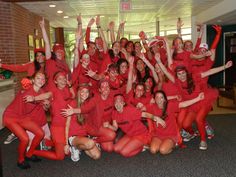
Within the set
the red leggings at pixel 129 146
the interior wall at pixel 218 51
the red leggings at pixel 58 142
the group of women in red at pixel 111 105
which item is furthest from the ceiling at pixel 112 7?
the red leggings at pixel 58 142

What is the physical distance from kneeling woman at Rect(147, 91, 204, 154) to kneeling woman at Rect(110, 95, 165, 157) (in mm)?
125

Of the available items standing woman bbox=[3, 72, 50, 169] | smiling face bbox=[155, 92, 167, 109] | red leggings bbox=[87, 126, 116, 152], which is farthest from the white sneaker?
smiling face bbox=[155, 92, 167, 109]

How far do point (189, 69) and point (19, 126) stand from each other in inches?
107

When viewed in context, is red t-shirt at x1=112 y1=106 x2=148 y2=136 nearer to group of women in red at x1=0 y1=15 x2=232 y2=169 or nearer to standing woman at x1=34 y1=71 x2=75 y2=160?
group of women in red at x1=0 y1=15 x2=232 y2=169

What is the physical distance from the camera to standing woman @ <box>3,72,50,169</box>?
12.2 ft

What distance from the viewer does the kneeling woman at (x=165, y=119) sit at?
4141 millimetres

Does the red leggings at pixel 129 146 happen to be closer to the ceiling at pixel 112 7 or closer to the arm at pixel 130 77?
the arm at pixel 130 77

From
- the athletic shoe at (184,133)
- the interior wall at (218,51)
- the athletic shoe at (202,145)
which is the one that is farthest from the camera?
the interior wall at (218,51)

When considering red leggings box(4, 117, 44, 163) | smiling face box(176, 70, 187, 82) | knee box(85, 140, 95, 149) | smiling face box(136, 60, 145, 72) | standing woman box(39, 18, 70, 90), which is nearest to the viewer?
red leggings box(4, 117, 44, 163)

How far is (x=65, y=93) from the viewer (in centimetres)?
403

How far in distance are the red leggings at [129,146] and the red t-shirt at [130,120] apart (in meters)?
0.09

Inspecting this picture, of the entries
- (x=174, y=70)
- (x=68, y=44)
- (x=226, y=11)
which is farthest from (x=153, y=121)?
(x=68, y=44)

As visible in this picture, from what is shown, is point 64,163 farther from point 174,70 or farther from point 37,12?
point 37,12

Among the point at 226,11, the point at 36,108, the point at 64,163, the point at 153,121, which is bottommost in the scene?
the point at 64,163
